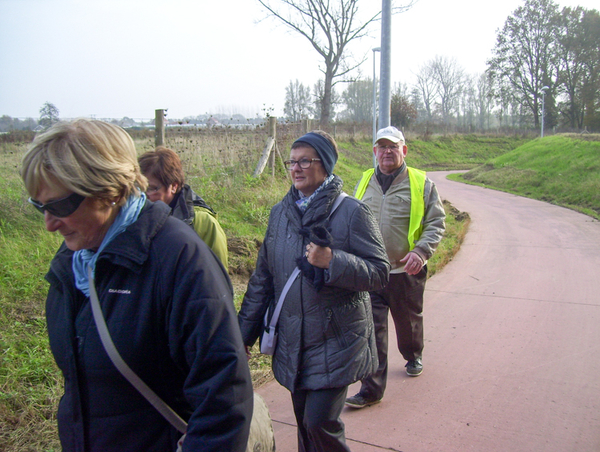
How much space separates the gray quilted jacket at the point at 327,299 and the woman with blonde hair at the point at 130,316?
94cm

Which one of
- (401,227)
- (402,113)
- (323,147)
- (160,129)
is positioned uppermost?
(402,113)

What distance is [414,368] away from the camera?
13.9 feet

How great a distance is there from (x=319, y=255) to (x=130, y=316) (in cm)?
102

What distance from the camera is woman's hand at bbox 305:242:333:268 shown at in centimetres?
230

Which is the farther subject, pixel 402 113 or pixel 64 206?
pixel 402 113

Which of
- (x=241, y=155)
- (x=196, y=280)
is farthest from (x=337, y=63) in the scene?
(x=196, y=280)

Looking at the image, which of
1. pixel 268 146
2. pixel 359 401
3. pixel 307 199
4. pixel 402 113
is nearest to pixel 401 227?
pixel 359 401

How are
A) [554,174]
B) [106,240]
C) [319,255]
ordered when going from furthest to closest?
[554,174] < [319,255] < [106,240]

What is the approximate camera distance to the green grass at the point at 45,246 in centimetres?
331

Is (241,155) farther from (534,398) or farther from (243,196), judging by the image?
(534,398)

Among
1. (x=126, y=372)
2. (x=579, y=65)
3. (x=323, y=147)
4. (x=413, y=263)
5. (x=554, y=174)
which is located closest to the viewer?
(x=126, y=372)

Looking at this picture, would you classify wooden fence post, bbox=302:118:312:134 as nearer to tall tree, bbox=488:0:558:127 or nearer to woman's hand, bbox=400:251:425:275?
woman's hand, bbox=400:251:425:275

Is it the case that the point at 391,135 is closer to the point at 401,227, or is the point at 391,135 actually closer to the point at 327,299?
the point at 401,227

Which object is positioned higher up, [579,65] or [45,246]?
[579,65]
